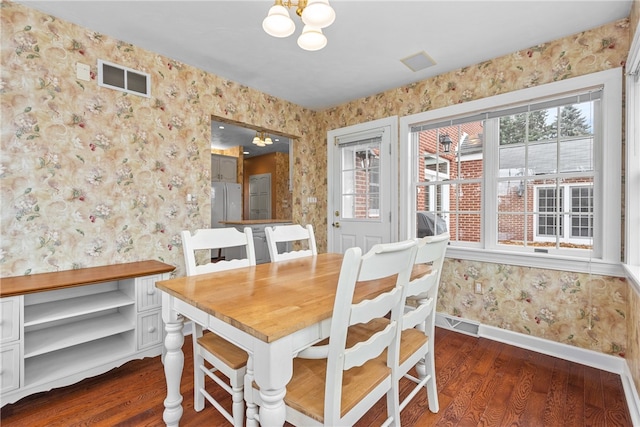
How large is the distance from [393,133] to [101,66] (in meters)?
2.79

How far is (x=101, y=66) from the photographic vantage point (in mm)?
2383

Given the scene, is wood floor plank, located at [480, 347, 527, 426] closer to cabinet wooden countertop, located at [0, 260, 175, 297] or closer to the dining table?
the dining table

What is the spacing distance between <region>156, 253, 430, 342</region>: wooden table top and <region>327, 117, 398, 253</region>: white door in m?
1.76

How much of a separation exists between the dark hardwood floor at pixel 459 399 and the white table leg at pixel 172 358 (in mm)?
158

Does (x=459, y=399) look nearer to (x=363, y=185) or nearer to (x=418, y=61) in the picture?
(x=363, y=185)

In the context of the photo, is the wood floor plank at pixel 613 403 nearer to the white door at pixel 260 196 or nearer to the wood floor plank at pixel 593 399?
the wood floor plank at pixel 593 399

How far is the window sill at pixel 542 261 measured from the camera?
2.17 metres

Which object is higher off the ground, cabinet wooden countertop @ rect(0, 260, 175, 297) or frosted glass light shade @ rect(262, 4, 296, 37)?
frosted glass light shade @ rect(262, 4, 296, 37)

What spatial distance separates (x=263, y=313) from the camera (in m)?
1.10

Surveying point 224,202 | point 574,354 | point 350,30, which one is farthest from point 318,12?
point 224,202

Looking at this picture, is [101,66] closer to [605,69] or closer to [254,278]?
[254,278]

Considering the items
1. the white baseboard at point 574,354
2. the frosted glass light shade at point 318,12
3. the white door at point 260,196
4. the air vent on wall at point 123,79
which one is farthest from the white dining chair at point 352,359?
the white door at point 260,196

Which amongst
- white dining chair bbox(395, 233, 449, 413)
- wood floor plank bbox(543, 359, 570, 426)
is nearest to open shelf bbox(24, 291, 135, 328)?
white dining chair bbox(395, 233, 449, 413)

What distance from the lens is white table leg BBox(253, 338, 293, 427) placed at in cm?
95
